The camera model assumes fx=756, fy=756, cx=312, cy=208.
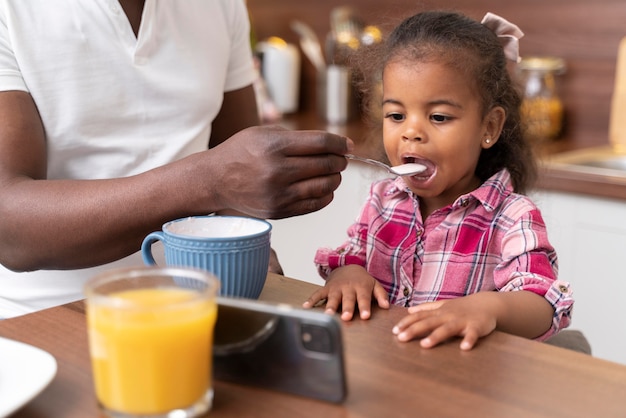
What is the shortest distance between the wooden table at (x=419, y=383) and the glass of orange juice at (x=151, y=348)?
4 centimetres

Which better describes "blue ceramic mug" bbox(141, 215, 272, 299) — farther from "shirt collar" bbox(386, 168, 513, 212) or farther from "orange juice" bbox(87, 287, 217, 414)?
"shirt collar" bbox(386, 168, 513, 212)

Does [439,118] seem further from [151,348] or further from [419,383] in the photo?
[151,348]

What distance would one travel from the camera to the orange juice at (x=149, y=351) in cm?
60

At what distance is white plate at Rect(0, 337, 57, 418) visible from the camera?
0.64 meters

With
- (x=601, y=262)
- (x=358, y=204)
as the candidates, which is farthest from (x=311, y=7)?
(x=601, y=262)

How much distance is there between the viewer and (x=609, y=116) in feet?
→ 8.21

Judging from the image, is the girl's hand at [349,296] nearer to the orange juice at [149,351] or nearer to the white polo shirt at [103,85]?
the orange juice at [149,351]

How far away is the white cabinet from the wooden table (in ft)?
3.93

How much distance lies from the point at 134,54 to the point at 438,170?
0.55 meters

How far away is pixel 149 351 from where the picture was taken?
60 cm

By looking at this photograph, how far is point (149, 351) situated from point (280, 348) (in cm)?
13

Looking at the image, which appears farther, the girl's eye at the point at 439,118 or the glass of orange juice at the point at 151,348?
the girl's eye at the point at 439,118

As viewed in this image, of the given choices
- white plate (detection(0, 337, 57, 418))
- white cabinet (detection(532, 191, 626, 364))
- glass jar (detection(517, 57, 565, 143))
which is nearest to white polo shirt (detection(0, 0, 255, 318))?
white plate (detection(0, 337, 57, 418))

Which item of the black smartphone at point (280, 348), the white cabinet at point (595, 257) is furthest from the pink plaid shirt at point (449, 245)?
the white cabinet at point (595, 257)
